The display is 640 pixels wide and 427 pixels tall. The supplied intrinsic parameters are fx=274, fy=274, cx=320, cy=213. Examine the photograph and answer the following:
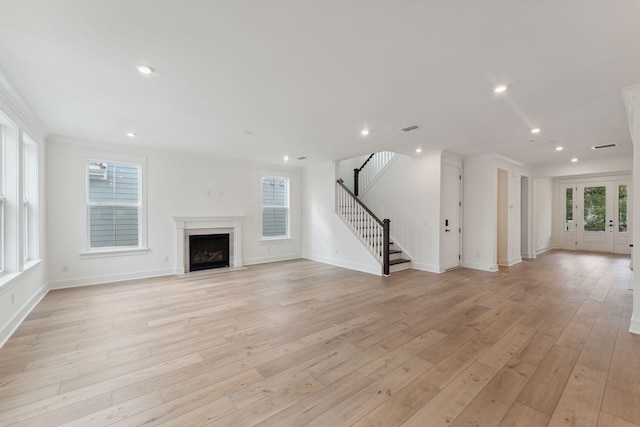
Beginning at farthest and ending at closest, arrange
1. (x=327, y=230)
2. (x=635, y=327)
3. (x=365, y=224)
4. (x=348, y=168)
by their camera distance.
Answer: (x=348, y=168), (x=327, y=230), (x=365, y=224), (x=635, y=327)

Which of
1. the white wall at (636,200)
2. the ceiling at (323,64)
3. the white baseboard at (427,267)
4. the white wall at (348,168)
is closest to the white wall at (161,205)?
the ceiling at (323,64)

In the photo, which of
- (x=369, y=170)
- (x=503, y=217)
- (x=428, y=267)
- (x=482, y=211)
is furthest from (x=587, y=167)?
(x=369, y=170)

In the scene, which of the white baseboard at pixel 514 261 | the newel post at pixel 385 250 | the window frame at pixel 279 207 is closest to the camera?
the newel post at pixel 385 250

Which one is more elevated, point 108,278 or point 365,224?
point 365,224

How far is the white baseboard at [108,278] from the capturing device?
4.78 meters

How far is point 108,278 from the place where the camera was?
5.16m

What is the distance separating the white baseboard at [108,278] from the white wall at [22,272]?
278 mm

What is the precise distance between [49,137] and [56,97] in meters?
2.19

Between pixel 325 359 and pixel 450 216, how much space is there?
16.2 ft

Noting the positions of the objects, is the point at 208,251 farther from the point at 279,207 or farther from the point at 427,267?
the point at 427,267

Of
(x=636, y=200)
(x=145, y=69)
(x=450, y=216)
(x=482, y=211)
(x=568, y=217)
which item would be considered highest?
(x=145, y=69)

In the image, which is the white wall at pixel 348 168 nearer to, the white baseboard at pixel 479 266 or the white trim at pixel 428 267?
the white trim at pixel 428 267

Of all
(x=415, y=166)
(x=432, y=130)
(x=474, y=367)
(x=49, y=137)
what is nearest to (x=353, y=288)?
(x=474, y=367)

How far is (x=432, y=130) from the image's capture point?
430 cm
